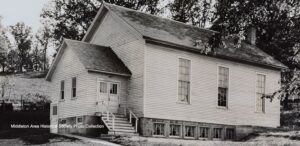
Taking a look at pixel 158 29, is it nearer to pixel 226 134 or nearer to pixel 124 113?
pixel 124 113

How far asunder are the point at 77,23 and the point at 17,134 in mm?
27665

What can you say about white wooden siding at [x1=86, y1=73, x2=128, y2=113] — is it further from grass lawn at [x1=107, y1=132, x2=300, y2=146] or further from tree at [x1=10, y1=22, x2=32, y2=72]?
tree at [x1=10, y1=22, x2=32, y2=72]

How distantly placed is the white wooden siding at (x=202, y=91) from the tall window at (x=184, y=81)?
0.25 m

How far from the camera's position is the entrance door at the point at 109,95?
2583cm

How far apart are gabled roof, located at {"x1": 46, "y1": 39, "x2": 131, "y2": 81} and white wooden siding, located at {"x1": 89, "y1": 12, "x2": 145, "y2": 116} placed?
41cm

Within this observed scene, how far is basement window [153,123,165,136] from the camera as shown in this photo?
26.0 metres

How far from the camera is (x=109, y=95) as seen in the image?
2625cm

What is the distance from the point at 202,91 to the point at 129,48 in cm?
494

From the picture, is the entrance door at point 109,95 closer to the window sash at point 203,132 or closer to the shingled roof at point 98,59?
the shingled roof at point 98,59

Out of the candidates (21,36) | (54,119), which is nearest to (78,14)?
(54,119)

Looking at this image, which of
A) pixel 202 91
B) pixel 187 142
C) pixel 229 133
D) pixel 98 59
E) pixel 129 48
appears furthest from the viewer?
pixel 229 133

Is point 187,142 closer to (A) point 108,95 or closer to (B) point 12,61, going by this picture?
(A) point 108,95

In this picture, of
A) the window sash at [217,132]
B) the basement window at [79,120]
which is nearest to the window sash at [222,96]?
the window sash at [217,132]

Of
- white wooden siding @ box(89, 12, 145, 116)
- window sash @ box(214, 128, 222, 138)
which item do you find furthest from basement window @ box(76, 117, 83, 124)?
window sash @ box(214, 128, 222, 138)
